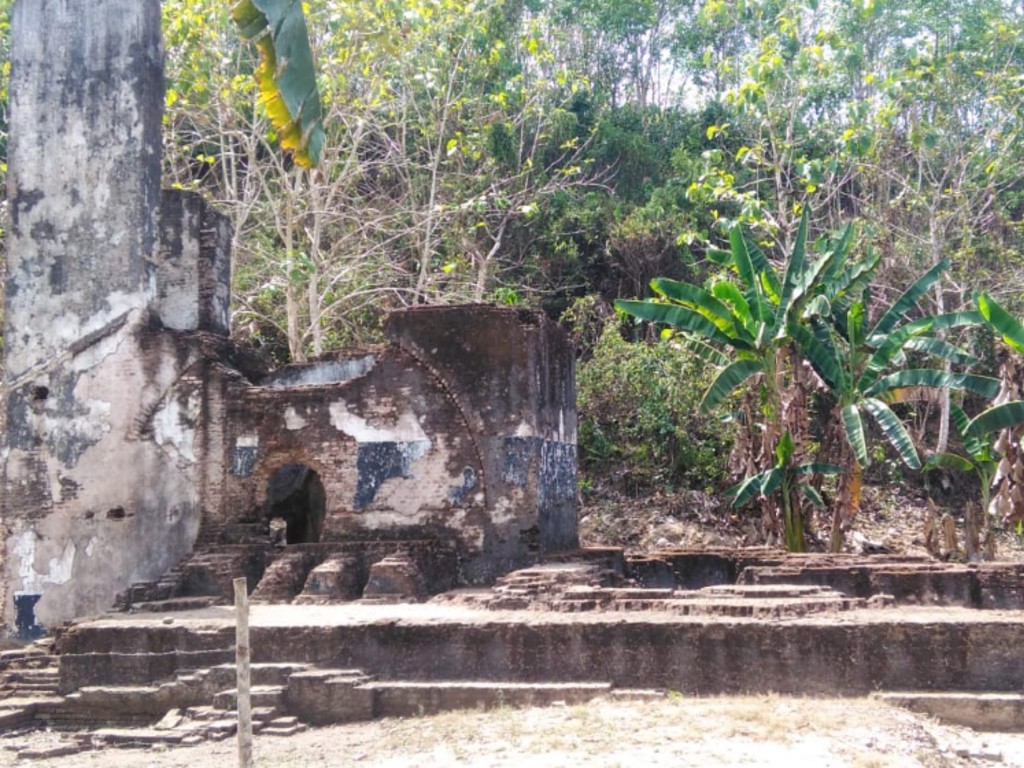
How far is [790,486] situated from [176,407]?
8.07 m

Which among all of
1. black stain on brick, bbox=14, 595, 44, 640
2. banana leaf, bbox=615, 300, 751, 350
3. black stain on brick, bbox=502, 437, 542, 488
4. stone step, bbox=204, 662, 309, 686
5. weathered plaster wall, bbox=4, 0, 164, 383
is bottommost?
stone step, bbox=204, 662, 309, 686

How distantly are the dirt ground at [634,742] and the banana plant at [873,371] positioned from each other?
6308 mm

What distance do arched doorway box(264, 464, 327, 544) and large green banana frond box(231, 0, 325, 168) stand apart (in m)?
7.92

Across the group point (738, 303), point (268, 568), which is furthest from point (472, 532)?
point (738, 303)

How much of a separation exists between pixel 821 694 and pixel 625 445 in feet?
39.7

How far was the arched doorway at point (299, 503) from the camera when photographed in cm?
1577

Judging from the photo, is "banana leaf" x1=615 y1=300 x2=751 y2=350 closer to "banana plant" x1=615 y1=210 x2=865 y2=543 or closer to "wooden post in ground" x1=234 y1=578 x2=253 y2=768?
"banana plant" x1=615 y1=210 x2=865 y2=543

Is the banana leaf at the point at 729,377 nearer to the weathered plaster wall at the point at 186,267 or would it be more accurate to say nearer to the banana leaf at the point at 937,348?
the banana leaf at the point at 937,348

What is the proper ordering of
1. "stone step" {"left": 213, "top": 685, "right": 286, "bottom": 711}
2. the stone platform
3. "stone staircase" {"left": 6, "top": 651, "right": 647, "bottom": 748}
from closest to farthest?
the stone platform → "stone staircase" {"left": 6, "top": 651, "right": 647, "bottom": 748} → "stone step" {"left": 213, "top": 685, "right": 286, "bottom": 711}

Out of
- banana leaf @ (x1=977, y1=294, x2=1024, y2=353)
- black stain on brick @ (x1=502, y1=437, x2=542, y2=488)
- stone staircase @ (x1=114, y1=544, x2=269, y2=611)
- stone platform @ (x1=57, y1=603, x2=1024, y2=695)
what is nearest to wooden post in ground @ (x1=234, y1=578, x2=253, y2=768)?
stone platform @ (x1=57, y1=603, x2=1024, y2=695)

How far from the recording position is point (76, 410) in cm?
1471

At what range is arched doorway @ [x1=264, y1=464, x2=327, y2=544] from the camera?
51.8 feet

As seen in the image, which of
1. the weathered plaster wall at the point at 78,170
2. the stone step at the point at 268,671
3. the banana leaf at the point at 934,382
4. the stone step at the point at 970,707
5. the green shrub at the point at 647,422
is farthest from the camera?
the green shrub at the point at 647,422

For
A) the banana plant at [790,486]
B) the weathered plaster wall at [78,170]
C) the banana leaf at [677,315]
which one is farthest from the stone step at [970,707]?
the weathered plaster wall at [78,170]
